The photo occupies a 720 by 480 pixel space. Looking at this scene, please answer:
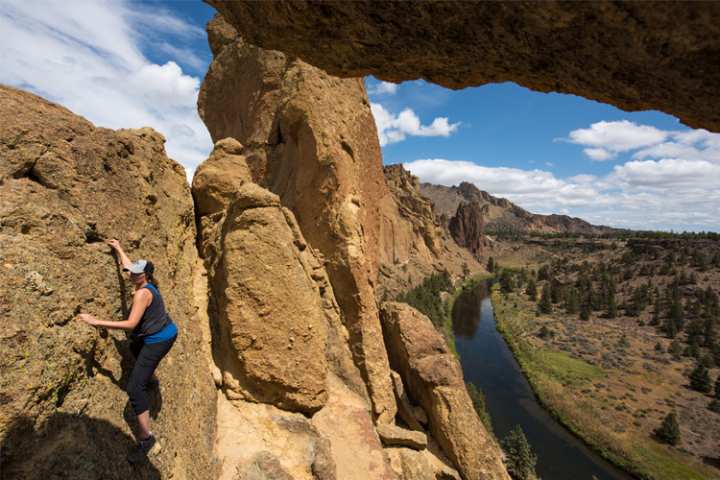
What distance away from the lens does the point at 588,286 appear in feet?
310

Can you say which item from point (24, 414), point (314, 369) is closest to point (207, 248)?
point (314, 369)

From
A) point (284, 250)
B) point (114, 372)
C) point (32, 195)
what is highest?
point (32, 195)

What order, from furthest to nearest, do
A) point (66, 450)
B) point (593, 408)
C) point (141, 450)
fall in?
point (593, 408)
point (141, 450)
point (66, 450)

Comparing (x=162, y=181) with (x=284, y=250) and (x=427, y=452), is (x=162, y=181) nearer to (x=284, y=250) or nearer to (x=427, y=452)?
(x=284, y=250)

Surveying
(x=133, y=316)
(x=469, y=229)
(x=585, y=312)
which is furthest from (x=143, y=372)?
(x=469, y=229)

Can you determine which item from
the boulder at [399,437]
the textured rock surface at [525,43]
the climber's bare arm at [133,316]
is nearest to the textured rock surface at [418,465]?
the boulder at [399,437]

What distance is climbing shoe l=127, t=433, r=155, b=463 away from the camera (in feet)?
17.8

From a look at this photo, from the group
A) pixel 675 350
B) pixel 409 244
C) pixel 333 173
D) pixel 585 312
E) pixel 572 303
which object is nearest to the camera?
pixel 333 173

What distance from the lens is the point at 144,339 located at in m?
6.03

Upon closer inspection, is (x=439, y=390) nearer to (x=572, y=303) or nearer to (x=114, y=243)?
(x=114, y=243)

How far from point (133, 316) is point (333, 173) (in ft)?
29.8

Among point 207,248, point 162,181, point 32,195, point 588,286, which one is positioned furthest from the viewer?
point 588,286

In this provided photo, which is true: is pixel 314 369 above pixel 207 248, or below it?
below

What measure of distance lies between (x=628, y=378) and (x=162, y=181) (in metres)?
58.1
